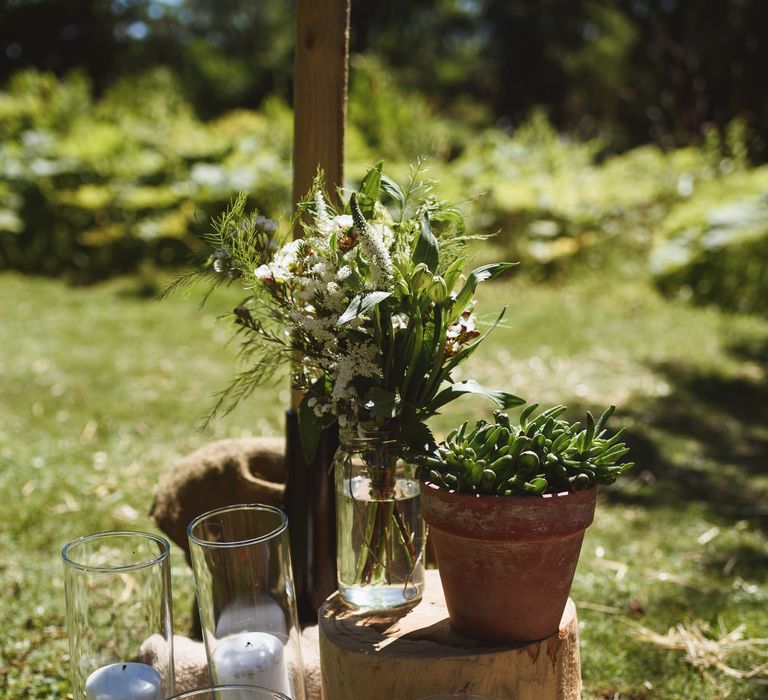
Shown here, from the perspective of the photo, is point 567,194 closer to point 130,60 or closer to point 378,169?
point 378,169

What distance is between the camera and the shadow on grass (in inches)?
161

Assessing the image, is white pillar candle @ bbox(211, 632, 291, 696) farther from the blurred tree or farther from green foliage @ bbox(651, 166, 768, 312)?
the blurred tree

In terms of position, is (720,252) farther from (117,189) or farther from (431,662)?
(431,662)

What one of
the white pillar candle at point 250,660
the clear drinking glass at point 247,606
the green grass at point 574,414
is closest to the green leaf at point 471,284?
the clear drinking glass at point 247,606

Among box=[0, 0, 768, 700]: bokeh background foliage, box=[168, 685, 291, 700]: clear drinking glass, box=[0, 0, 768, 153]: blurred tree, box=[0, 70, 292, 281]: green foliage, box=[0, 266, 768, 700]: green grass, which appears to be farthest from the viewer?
box=[0, 0, 768, 153]: blurred tree

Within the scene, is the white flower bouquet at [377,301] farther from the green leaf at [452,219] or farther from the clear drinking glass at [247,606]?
the clear drinking glass at [247,606]

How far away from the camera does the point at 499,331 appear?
21.4 ft

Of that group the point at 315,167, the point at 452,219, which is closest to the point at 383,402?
the point at 452,219

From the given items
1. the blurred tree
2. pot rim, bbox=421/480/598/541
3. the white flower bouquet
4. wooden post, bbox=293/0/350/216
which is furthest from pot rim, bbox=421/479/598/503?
the blurred tree

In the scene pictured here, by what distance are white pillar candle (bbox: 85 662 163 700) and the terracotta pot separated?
25.2 inches

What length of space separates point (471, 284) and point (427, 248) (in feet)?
0.40

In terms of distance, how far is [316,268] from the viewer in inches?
75.3

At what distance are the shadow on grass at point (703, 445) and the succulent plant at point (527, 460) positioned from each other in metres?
2.26

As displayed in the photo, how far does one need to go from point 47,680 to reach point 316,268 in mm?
1576
